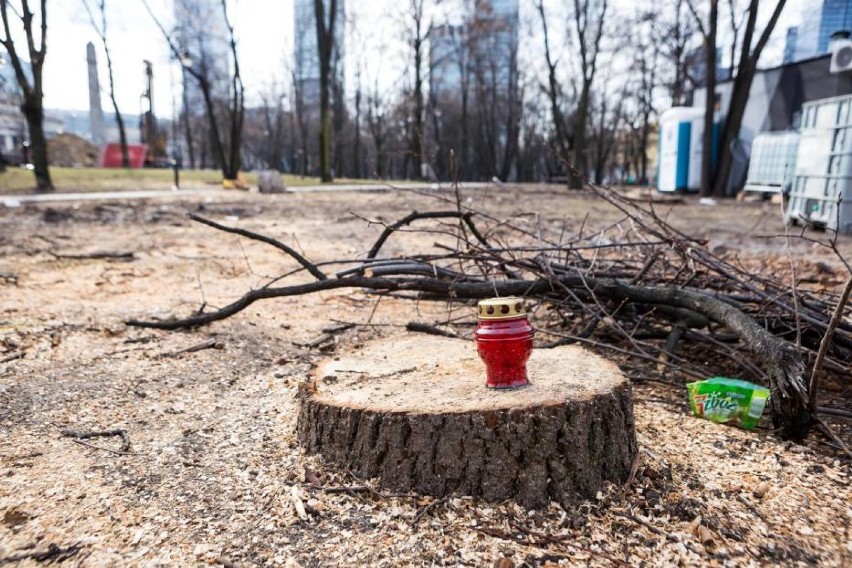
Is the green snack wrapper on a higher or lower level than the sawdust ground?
higher

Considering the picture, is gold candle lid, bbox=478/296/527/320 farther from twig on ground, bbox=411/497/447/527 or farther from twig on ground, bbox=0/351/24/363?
twig on ground, bbox=0/351/24/363

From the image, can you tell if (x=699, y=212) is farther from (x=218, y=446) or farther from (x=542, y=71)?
(x=542, y=71)

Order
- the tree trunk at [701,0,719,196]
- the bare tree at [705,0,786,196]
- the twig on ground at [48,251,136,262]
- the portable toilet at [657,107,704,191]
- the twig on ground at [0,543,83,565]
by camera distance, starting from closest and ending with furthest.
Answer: the twig on ground at [0,543,83,565] → the twig on ground at [48,251,136,262] → the bare tree at [705,0,786,196] → the tree trunk at [701,0,719,196] → the portable toilet at [657,107,704,191]

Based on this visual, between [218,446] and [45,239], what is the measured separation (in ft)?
18.0

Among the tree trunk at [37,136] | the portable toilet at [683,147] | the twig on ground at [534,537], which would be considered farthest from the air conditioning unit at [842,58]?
the tree trunk at [37,136]

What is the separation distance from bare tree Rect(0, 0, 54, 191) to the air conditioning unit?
55.6ft

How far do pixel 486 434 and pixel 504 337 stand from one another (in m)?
0.26

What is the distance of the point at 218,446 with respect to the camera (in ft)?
6.80

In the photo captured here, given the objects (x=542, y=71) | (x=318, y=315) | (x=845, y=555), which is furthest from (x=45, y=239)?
(x=542, y=71)

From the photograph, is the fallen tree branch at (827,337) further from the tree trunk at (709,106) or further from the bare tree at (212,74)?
the bare tree at (212,74)

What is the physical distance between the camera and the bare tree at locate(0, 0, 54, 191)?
12.9m

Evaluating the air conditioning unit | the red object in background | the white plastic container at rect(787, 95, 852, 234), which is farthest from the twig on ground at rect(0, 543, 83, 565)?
the red object in background

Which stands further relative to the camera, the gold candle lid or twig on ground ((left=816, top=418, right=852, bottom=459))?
twig on ground ((left=816, top=418, right=852, bottom=459))

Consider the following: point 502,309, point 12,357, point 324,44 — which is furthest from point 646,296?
point 324,44
